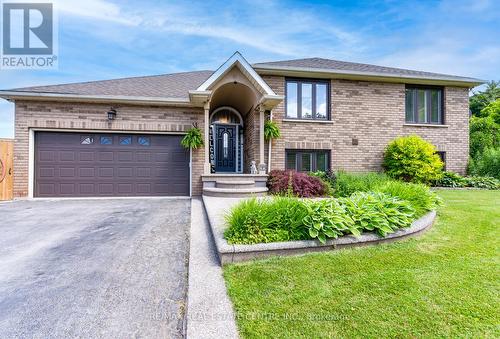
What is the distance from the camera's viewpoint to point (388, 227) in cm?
408

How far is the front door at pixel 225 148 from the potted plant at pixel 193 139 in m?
2.01

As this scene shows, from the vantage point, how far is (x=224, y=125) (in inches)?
464

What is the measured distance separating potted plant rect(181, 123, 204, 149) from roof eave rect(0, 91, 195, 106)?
1107 millimetres

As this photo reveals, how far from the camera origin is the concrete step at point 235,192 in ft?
26.9

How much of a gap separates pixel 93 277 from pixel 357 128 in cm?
1040

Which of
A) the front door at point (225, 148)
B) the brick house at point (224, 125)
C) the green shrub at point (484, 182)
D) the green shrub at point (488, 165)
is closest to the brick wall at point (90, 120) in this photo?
the brick house at point (224, 125)

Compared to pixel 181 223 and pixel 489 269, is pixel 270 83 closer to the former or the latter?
pixel 181 223

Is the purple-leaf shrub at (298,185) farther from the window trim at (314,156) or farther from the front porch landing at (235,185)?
the window trim at (314,156)

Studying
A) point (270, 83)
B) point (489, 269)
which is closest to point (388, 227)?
point (489, 269)

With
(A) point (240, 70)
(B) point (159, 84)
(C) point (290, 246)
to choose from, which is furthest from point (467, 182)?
(B) point (159, 84)

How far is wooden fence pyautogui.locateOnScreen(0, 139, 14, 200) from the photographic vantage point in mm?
8984

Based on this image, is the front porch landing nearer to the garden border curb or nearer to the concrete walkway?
the garden border curb

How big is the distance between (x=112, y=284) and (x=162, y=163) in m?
7.44

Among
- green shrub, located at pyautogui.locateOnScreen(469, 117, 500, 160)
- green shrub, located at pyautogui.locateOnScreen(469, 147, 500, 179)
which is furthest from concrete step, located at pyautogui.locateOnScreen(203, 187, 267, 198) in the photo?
green shrub, located at pyautogui.locateOnScreen(469, 117, 500, 160)
